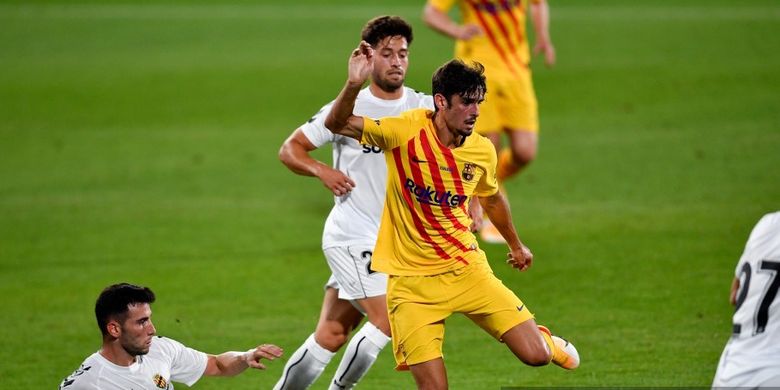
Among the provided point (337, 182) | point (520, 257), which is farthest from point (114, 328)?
point (520, 257)

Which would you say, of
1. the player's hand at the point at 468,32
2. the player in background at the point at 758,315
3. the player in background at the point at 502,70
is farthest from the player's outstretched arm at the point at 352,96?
the player in background at the point at 502,70

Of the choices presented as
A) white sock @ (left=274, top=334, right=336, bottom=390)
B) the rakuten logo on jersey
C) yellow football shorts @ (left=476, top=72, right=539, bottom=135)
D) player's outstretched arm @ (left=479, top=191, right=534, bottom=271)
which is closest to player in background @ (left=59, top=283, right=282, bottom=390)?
white sock @ (left=274, top=334, right=336, bottom=390)

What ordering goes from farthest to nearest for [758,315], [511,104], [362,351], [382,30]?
[511,104] → [382,30] → [362,351] → [758,315]

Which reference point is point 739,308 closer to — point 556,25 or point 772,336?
point 772,336

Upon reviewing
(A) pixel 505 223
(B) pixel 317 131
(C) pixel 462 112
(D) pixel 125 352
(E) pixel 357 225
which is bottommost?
(D) pixel 125 352

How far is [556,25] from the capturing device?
26.6m

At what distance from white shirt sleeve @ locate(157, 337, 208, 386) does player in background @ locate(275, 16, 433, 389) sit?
923 mm

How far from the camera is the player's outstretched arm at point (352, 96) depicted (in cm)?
696

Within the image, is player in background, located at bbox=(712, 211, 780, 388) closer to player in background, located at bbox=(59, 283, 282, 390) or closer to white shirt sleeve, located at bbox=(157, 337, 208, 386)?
player in background, located at bbox=(59, 283, 282, 390)

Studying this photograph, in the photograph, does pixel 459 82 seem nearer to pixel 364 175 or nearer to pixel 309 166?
pixel 309 166

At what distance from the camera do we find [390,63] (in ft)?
27.4

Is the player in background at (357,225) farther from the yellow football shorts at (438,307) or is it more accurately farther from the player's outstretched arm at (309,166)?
the yellow football shorts at (438,307)

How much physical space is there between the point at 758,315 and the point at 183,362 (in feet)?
10.9

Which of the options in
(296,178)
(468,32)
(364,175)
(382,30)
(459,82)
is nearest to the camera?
(459,82)
